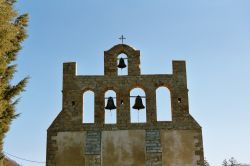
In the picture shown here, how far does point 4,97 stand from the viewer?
1529 centimetres

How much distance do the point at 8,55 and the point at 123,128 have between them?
5112 millimetres

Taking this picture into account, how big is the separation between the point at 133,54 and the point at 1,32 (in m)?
6.06

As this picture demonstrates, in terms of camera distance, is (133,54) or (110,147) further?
(133,54)

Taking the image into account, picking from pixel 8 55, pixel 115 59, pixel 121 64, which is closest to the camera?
pixel 8 55

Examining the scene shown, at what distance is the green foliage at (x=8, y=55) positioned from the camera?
14602 millimetres

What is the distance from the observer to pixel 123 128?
59.2 feet

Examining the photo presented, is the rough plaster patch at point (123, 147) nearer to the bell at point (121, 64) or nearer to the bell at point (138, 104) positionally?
the bell at point (138, 104)

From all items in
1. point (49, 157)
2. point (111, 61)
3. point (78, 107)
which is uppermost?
point (111, 61)

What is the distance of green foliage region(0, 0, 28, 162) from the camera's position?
47.9ft

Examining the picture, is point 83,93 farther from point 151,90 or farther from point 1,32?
point 1,32

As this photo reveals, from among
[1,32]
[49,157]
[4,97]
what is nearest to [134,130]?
[49,157]

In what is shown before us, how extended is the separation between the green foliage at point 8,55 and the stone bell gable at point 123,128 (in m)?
3.01

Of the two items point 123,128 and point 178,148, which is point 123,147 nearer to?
point 123,128

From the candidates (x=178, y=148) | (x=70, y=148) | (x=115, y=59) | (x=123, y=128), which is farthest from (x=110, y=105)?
(x=178, y=148)
